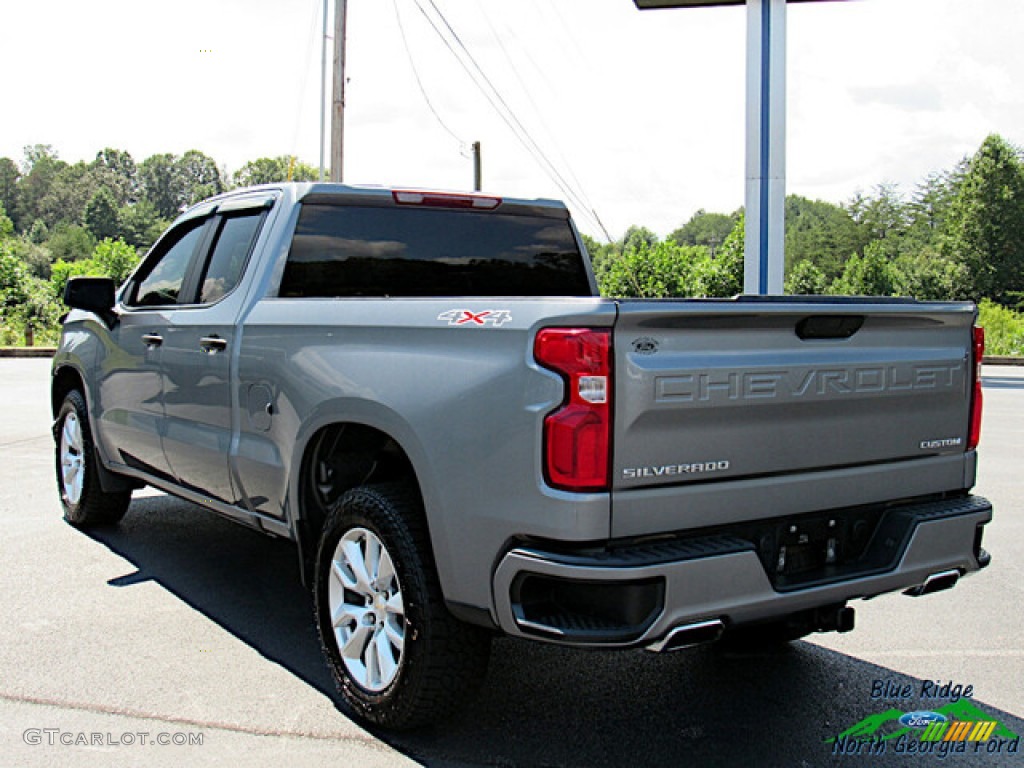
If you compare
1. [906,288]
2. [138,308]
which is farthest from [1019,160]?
[138,308]

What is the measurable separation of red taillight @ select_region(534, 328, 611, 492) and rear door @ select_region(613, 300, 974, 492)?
44mm

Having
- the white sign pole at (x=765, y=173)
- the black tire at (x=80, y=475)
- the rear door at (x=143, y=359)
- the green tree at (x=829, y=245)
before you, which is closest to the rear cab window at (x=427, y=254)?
the rear door at (x=143, y=359)

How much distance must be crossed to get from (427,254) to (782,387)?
7.41 feet

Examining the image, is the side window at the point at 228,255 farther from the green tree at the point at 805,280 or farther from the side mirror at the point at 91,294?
the green tree at the point at 805,280

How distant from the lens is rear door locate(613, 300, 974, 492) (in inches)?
118

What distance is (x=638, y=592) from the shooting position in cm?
294

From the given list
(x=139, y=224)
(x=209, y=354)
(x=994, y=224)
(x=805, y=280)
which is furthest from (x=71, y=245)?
(x=209, y=354)

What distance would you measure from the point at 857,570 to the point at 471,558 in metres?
1.36

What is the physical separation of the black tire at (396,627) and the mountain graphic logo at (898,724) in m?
1.38

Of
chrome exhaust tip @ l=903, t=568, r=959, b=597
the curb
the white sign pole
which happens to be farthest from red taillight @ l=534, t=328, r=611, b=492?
the curb

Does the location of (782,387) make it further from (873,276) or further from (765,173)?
(873,276)

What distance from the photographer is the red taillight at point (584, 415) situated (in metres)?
2.94

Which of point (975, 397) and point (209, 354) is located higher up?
point (209, 354)

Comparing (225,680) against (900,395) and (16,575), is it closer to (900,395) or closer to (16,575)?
(16,575)
